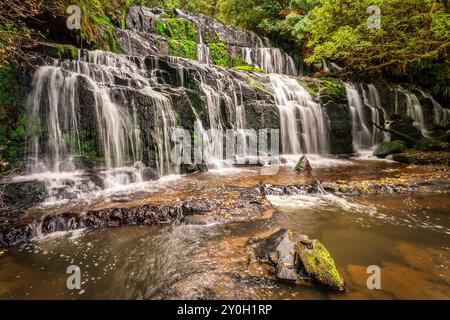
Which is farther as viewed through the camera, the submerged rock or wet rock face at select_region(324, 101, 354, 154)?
wet rock face at select_region(324, 101, 354, 154)

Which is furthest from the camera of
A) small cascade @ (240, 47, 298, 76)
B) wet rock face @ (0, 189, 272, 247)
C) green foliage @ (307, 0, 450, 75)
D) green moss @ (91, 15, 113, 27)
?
small cascade @ (240, 47, 298, 76)

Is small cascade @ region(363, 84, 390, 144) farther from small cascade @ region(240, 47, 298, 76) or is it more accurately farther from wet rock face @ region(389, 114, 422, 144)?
small cascade @ region(240, 47, 298, 76)

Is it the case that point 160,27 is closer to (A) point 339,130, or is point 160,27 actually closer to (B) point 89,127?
(B) point 89,127

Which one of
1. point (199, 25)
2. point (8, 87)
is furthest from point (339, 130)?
point (8, 87)

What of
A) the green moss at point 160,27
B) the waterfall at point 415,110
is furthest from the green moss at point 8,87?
the waterfall at point 415,110

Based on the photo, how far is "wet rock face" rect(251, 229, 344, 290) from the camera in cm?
250

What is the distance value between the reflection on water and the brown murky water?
10 millimetres

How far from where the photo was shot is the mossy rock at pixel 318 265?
2.46m

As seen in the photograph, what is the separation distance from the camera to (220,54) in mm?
16016

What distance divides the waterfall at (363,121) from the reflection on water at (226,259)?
846cm

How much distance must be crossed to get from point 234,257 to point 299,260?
30.6 inches

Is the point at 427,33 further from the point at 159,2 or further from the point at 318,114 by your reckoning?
the point at 159,2

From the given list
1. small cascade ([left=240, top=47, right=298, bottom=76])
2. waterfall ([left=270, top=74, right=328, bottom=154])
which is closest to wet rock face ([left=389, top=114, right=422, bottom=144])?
waterfall ([left=270, top=74, right=328, bottom=154])

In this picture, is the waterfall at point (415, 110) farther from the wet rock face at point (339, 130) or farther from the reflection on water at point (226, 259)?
the reflection on water at point (226, 259)
